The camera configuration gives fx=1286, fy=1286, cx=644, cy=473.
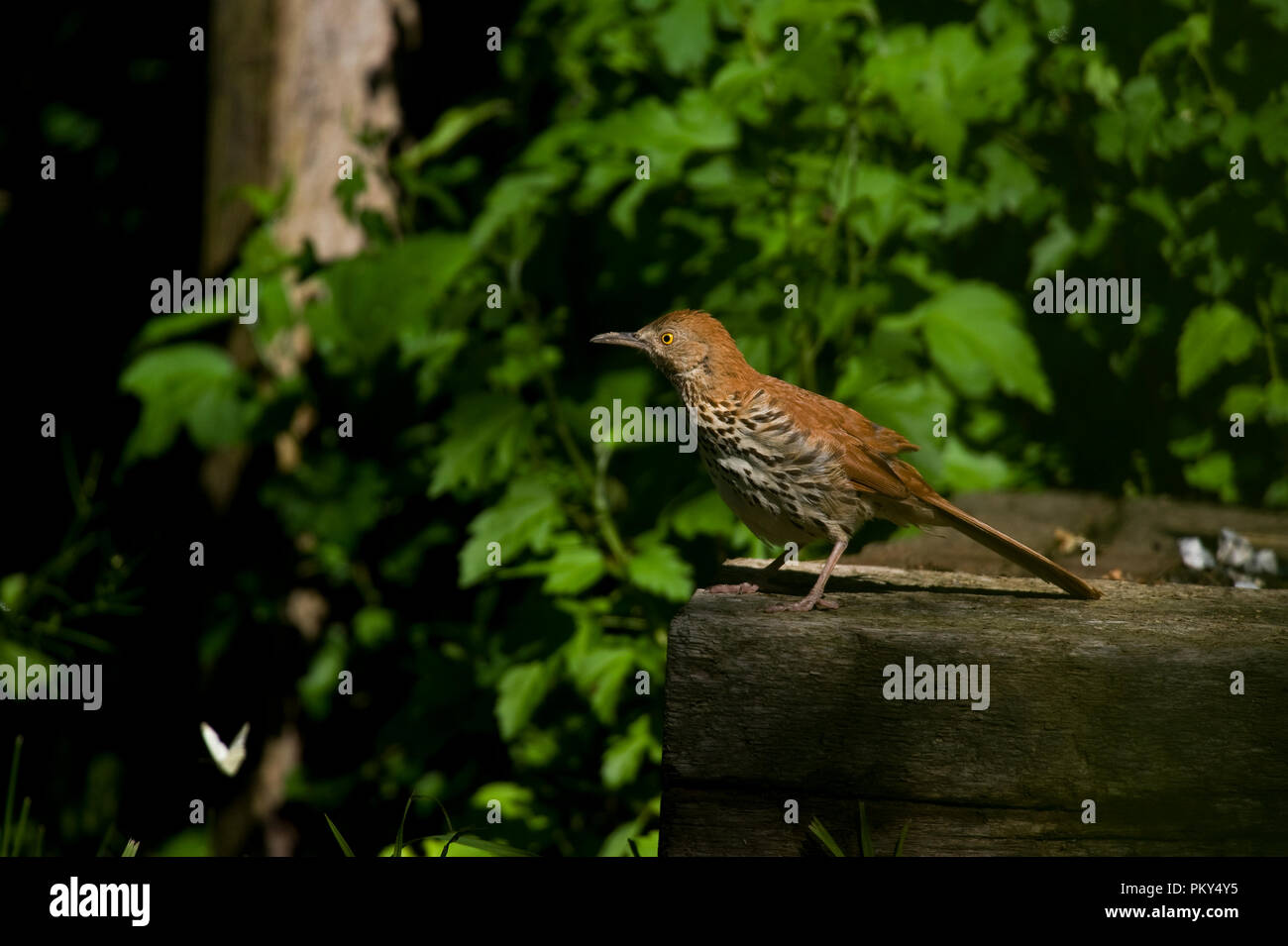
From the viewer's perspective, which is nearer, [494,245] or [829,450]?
[829,450]

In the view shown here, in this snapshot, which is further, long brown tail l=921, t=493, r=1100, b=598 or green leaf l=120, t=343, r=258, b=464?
green leaf l=120, t=343, r=258, b=464

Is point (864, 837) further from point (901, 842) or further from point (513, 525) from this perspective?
point (513, 525)

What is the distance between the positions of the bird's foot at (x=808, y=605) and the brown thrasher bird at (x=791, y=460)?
0.11 feet

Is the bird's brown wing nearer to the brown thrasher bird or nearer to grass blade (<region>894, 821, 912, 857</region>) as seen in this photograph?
the brown thrasher bird

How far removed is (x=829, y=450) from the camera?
2.98m

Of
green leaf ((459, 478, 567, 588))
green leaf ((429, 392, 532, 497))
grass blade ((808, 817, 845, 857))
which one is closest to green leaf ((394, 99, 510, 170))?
green leaf ((429, 392, 532, 497))

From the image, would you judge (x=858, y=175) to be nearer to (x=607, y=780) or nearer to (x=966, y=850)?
(x=607, y=780)

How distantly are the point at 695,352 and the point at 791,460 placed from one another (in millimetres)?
375

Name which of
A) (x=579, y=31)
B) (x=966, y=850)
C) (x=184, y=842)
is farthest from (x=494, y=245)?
(x=184, y=842)

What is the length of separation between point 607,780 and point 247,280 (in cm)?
243

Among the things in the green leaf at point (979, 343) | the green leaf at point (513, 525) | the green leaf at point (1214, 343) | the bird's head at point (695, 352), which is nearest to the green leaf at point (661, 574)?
the green leaf at point (513, 525)

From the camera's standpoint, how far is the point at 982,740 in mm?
2428

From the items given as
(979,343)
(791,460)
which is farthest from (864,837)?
(979,343)

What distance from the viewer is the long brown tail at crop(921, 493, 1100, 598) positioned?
2.92m
